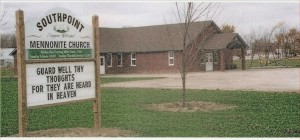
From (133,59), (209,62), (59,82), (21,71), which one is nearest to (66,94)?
(59,82)

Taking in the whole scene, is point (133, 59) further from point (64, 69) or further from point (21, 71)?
point (21, 71)

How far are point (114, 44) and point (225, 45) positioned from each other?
35.8 feet

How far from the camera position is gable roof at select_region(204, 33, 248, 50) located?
37656 millimetres

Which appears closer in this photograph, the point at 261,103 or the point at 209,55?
the point at 261,103

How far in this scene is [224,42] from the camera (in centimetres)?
3781

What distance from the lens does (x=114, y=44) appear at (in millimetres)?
41625

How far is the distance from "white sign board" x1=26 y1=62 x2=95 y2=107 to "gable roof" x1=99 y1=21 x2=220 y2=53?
29.4 meters

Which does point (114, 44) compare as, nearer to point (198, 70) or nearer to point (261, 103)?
point (198, 70)

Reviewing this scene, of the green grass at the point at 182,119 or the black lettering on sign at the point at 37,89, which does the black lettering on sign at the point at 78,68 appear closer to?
the black lettering on sign at the point at 37,89

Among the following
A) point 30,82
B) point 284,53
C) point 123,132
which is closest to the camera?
point 30,82

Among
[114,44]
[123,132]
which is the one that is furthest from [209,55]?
[123,132]

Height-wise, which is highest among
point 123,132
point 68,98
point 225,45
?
point 225,45

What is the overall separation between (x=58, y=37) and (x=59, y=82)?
32.1 inches

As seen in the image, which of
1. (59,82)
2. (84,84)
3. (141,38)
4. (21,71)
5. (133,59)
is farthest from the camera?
(141,38)
